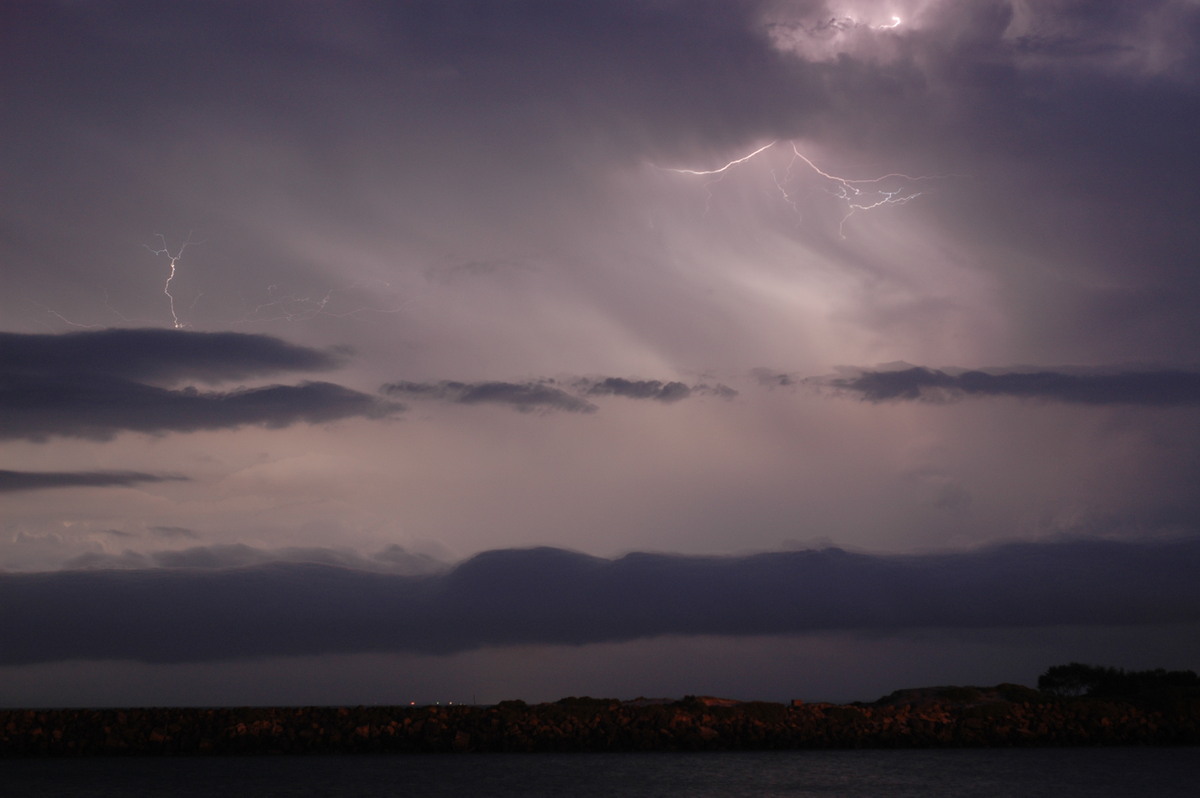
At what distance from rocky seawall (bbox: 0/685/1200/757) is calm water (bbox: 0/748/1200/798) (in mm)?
1722

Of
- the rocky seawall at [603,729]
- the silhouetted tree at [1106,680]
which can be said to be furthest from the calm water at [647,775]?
the silhouetted tree at [1106,680]

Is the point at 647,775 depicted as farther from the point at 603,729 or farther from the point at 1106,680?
the point at 1106,680

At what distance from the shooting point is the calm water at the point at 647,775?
50.0 meters

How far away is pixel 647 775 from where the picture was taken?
182 feet

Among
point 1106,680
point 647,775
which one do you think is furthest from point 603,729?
point 1106,680

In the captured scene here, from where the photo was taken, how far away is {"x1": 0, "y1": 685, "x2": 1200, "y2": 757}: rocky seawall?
220ft

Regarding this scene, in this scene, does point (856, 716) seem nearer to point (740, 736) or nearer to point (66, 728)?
point (740, 736)

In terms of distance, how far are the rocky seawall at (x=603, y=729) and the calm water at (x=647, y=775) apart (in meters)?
1.72

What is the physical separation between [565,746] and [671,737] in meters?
6.39

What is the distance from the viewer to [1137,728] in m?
70.7

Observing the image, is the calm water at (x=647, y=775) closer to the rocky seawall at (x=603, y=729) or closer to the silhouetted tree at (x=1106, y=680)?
A: the rocky seawall at (x=603, y=729)

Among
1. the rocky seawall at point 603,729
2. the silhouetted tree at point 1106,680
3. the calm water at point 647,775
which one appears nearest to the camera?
the calm water at point 647,775

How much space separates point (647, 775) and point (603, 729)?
505 inches

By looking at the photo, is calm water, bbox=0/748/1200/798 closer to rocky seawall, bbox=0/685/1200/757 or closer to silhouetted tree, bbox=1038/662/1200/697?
rocky seawall, bbox=0/685/1200/757
